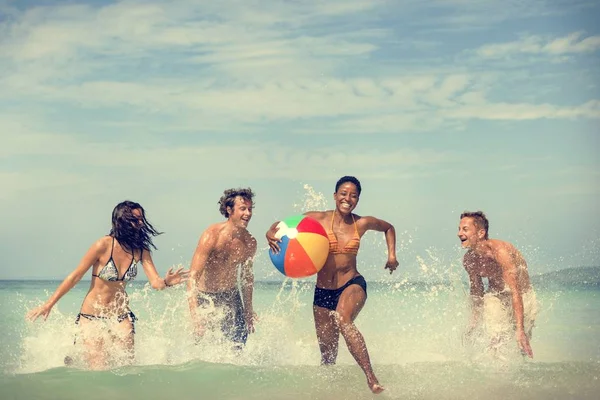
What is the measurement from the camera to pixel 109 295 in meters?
7.85

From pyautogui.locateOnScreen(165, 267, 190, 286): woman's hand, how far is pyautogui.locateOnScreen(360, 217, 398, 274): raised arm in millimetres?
2092

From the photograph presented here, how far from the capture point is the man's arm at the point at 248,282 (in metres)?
9.38

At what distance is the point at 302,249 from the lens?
8125 mm

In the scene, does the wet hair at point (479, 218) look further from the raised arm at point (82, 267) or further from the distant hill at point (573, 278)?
the distant hill at point (573, 278)

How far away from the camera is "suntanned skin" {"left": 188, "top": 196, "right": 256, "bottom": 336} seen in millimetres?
9062

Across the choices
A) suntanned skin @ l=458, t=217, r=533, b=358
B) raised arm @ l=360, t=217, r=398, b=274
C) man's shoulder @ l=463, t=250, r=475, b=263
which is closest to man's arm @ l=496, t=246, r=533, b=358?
suntanned skin @ l=458, t=217, r=533, b=358

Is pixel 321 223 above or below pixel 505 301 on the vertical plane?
above

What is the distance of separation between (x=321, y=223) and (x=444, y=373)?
2193 mm

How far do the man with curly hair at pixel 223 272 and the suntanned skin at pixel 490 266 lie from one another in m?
2.62

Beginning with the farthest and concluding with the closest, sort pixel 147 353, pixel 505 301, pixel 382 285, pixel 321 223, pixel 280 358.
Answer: pixel 382 285 → pixel 280 358 → pixel 147 353 → pixel 505 301 → pixel 321 223

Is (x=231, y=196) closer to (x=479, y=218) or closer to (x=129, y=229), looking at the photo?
(x=129, y=229)

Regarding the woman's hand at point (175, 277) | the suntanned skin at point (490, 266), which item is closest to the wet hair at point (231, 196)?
the woman's hand at point (175, 277)

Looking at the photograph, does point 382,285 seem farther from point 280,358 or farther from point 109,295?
point 109,295

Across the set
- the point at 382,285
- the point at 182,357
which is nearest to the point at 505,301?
the point at 182,357
